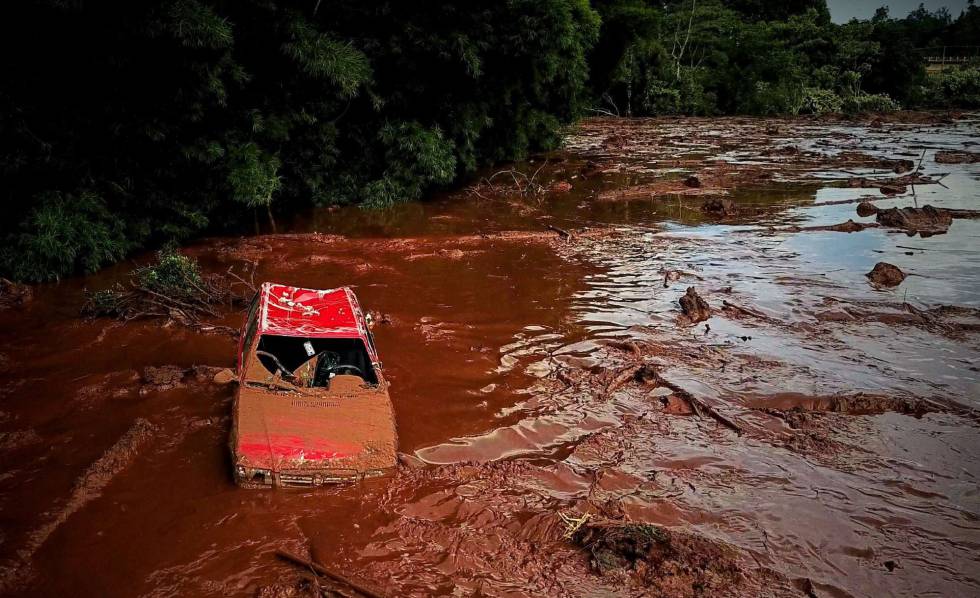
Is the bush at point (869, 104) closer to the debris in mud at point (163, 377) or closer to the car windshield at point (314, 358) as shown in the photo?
the car windshield at point (314, 358)

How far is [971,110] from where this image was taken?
44281 millimetres

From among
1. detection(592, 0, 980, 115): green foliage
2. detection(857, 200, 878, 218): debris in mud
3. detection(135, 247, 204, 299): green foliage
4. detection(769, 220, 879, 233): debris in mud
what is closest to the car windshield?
detection(135, 247, 204, 299): green foliage

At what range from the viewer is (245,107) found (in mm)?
13711

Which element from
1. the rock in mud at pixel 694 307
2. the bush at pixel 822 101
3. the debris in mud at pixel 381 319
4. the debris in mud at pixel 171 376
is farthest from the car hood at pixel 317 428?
the bush at pixel 822 101

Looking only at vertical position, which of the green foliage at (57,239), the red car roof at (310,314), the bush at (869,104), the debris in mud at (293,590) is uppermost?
the bush at (869,104)

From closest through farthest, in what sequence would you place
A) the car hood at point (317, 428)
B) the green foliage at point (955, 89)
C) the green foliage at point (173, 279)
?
the car hood at point (317, 428)
the green foliage at point (173, 279)
the green foliage at point (955, 89)

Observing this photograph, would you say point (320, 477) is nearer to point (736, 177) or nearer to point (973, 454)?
point (973, 454)

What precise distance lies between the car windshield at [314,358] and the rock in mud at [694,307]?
5.31m

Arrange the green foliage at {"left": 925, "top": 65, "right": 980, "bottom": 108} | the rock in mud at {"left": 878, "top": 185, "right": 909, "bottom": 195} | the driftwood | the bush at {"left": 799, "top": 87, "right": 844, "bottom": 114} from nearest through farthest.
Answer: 1. the driftwood
2. the rock in mud at {"left": 878, "top": 185, "right": 909, "bottom": 195}
3. the bush at {"left": 799, "top": 87, "right": 844, "bottom": 114}
4. the green foliage at {"left": 925, "top": 65, "right": 980, "bottom": 108}

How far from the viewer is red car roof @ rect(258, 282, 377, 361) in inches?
265

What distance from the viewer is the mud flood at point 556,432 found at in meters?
5.03

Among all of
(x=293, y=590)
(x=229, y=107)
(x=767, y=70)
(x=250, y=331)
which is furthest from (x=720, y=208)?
(x=767, y=70)

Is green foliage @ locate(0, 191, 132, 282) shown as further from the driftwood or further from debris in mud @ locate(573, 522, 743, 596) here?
debris in mud @ locate(573, 522, 743, 596)

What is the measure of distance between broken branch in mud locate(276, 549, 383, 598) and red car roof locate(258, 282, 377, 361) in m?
2.18
